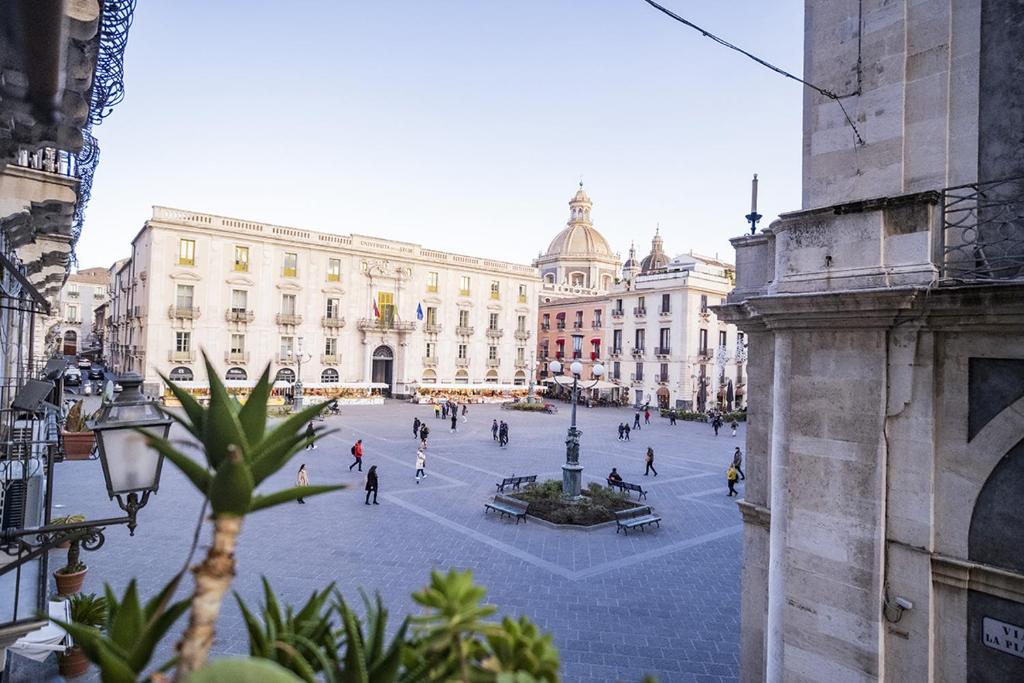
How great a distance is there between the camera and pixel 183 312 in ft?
136

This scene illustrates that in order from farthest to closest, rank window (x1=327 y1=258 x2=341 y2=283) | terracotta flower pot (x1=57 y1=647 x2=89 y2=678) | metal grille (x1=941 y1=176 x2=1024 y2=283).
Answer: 1. window (x1=327 y1=258 x2=341 y2=283)
2. terracotta flower pot (x1=57 y1=647 x2=89 y2=678)
3. metal grille (x1=941 y1=176 x2=1024 y2=283)

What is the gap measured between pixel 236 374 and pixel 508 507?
35.1 m

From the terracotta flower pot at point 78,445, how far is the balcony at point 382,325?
3456cm

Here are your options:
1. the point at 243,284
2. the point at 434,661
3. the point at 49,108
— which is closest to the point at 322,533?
the point at 49,108

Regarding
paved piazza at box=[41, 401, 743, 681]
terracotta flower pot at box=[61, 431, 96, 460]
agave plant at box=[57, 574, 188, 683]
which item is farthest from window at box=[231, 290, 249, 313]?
agave plant at box=[57, 574, 188, 683]

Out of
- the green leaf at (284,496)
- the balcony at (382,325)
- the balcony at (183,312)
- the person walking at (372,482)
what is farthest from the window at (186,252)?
the green leaf at (284,496)

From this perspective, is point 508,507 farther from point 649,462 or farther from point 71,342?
point 71,342

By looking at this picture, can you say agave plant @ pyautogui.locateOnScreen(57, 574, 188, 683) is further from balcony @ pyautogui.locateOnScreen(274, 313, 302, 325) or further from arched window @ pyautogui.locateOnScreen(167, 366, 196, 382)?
balcony @ pyautogui.locateOnScreen(274, 313, 302, 325)

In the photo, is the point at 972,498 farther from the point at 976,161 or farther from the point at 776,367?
the point at 976,161

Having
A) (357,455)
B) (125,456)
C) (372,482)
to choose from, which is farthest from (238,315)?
(125,456)

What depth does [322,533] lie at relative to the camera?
1340 centimetres

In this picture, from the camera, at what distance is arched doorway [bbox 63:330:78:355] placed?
79625 millimetres

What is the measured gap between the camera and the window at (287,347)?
4578cm

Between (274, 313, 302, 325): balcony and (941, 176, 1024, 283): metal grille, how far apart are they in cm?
4607
